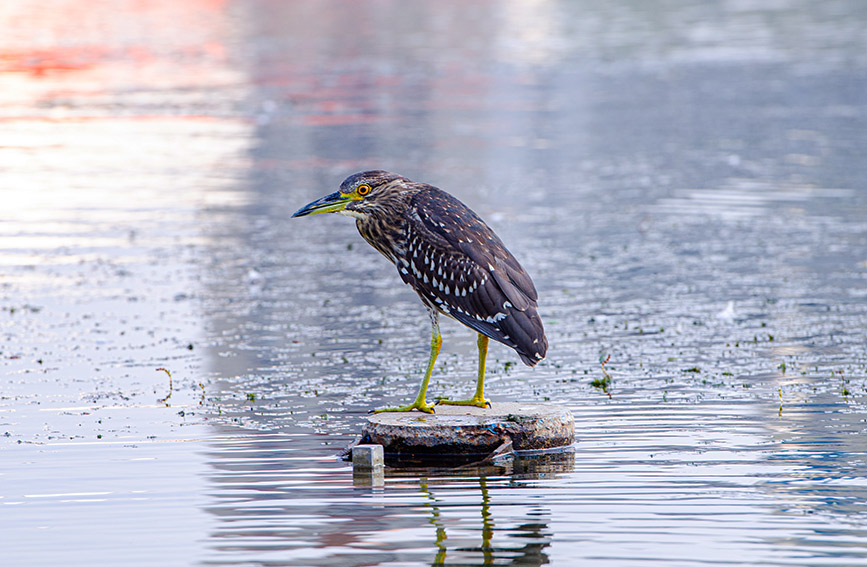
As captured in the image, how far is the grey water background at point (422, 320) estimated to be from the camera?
6.76m

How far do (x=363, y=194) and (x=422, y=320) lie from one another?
384cm

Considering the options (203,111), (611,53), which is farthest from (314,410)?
(611,53)

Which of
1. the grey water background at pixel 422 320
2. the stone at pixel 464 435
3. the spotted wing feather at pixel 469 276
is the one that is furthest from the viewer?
the spotted wing feather at pixel 469 276

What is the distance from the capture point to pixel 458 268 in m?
Answer: 8.14

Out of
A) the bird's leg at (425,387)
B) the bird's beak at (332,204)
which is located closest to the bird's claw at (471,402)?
the bird's leg at (425,387)

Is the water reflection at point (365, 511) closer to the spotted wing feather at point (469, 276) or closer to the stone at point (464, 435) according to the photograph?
the stone at point (464, 435)

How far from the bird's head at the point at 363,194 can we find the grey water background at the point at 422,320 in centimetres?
142

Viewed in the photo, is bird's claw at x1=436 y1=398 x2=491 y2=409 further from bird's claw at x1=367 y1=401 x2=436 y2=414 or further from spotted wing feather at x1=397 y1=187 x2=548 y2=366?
spotted wing feather at x1=397 y1=187 x2=548 y2=366

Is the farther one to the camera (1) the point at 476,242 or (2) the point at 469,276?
(1) the point at 476,242

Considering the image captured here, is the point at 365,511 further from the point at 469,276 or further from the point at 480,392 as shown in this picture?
the point at 469,276

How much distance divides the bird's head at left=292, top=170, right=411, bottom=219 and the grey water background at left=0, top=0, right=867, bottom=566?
55.7 inches

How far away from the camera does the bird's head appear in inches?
333

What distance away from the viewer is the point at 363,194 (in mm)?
8477

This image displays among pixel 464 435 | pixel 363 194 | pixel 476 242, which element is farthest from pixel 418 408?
pixel 363 194
